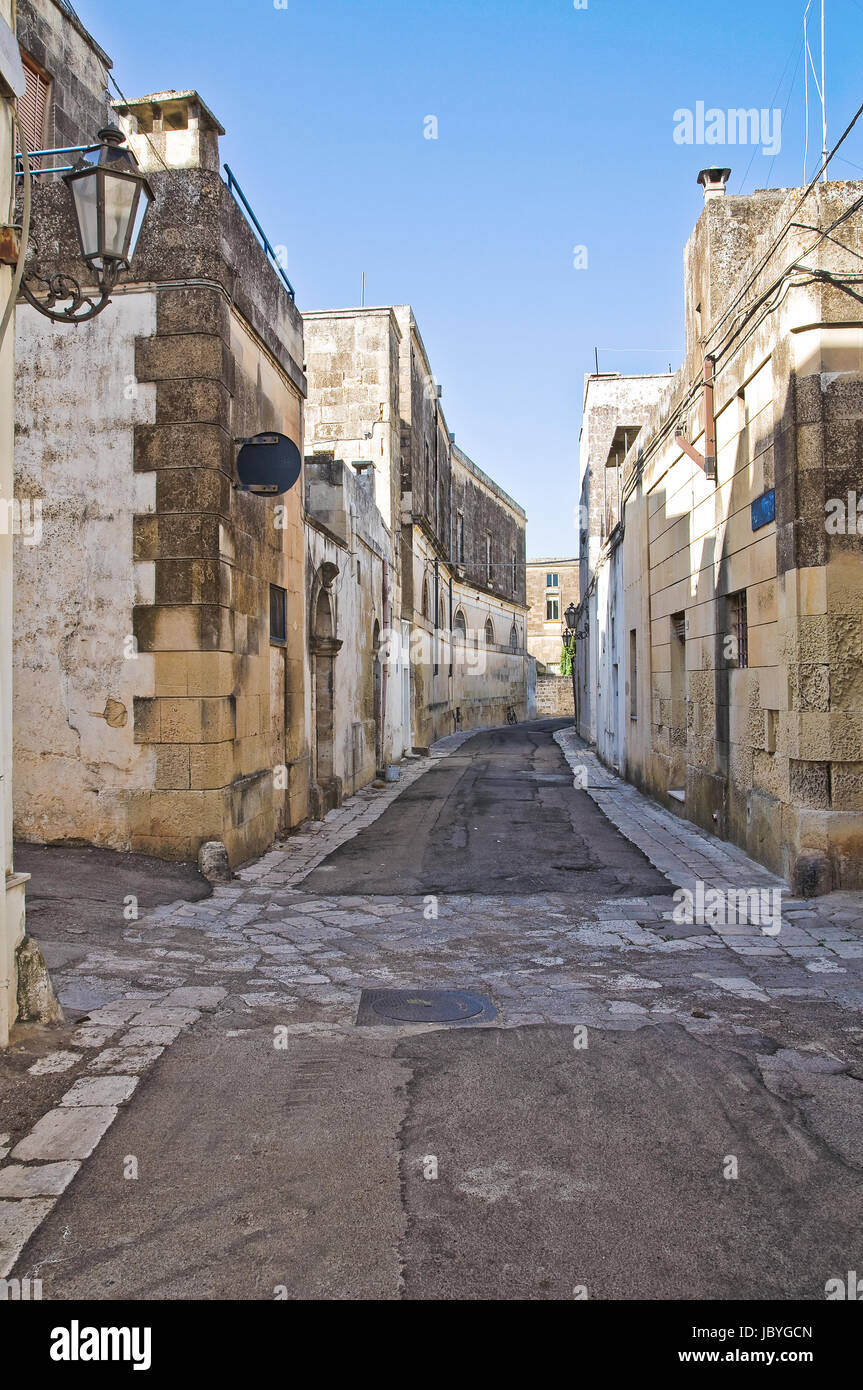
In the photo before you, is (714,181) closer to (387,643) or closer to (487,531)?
(387,643)

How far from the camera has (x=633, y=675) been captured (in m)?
16.7

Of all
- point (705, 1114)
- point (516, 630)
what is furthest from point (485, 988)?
point (516, 630)

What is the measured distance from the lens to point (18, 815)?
27.4 feet

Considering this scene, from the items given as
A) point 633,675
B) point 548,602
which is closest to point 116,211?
point 633,675

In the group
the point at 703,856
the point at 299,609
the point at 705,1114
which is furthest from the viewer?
the point at 299,609

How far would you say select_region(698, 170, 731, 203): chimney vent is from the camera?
11.9m

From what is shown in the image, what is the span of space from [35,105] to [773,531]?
815 cm

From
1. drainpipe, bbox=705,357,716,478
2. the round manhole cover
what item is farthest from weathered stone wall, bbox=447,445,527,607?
the round manhole cover

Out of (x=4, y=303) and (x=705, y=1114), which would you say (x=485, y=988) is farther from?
(x=4, y=303)

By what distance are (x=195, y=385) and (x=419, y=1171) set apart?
6894 millimetres

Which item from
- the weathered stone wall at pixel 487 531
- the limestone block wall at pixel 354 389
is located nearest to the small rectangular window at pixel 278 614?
the limestone block wall at pixel 354 389

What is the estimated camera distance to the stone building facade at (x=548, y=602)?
66000mm

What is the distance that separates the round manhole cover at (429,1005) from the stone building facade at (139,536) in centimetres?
359

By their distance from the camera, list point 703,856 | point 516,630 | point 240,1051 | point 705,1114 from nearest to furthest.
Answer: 1. point 705,1114
2. point 240,1051
3. point 703,856
4. point 516,630
